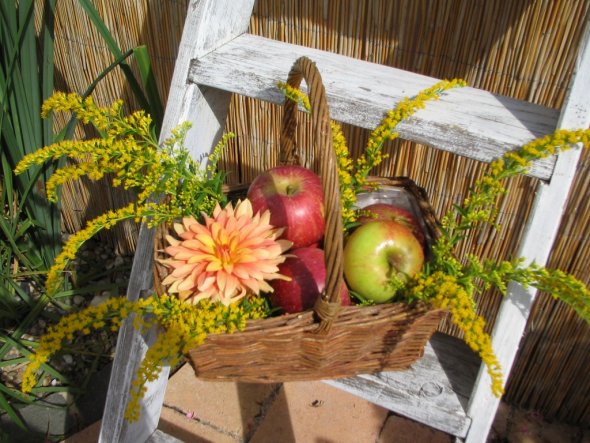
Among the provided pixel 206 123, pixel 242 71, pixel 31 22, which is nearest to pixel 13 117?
pixel 31 22

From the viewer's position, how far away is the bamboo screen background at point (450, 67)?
3.67 feet

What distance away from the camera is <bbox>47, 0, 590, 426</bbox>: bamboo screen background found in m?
1.12

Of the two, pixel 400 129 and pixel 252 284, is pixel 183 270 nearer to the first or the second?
pixel 252 284

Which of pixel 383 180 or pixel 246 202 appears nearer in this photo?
pixel 246 202

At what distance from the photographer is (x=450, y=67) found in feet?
3.91

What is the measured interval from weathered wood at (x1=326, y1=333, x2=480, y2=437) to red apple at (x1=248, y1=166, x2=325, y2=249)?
27cm

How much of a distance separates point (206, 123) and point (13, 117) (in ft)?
Answer: 2.67

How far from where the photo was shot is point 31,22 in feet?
4.48

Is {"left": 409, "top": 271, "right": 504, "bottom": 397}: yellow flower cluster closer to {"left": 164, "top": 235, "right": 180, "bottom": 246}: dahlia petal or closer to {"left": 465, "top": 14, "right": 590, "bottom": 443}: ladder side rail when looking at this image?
{"left": 465, "top": 14, "right": 590, "bottom": 443}: ladder side rail

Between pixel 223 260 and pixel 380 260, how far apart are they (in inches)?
9.7

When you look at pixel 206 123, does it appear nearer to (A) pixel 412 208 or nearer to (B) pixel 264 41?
(B) pixel 264 41

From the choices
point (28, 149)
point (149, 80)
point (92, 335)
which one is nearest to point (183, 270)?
point (149, 80)

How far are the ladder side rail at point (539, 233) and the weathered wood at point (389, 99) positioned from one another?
27 mm

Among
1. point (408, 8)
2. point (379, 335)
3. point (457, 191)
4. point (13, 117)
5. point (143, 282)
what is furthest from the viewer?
point (13, 117)
